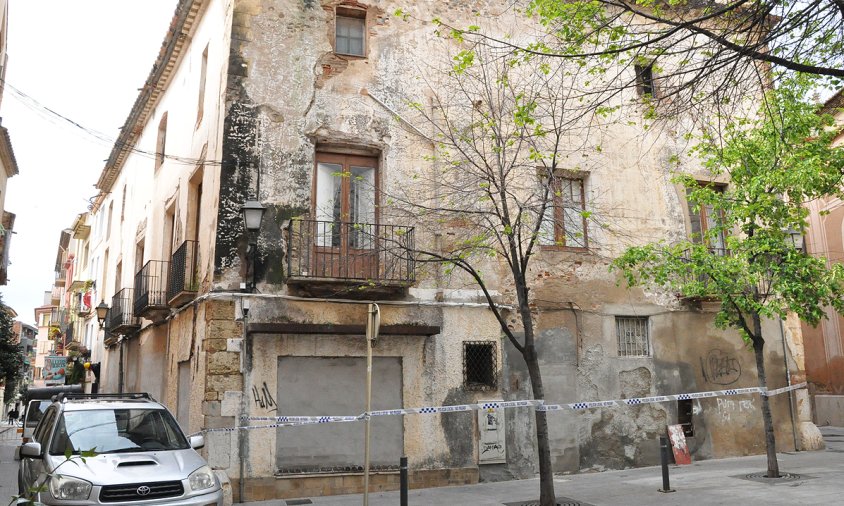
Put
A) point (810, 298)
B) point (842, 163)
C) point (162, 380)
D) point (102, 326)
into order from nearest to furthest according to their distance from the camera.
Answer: point (842, 163), point (810, 298), point (162, 380), point (102, 326)

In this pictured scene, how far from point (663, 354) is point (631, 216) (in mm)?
2971

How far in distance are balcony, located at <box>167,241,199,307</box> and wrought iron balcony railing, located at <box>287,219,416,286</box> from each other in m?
2.29

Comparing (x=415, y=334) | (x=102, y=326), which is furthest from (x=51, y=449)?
(x=102, y=326)

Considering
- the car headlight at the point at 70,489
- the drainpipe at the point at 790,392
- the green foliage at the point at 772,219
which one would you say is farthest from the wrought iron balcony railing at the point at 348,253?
the drainpipe at the point at 790,392

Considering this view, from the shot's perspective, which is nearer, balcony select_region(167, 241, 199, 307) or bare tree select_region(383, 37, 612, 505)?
bare tree select_region(383, 37, 612, 505)

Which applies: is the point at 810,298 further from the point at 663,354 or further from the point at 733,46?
the point at 733,46

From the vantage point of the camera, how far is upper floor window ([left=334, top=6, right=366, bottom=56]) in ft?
42.5

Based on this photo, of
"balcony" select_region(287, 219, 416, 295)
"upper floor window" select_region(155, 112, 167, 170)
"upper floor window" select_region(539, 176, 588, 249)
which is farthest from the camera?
"upper floor window" select_region(155, 112, 167, 170)

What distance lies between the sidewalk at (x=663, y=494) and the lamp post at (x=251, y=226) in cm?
361

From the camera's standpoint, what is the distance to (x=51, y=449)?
7648 mm

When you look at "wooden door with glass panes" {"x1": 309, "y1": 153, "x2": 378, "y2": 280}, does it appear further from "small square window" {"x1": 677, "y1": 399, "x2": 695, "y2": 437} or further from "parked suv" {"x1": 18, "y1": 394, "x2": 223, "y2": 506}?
"small square window" {"x1": 677, "y1": 399, "x2": 695, "y2": 437}

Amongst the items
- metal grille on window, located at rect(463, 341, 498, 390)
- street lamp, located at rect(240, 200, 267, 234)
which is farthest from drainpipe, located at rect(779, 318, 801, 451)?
street lamp, located at rect(240, 200, 267, 234)

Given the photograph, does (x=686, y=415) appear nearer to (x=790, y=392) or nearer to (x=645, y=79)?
(x=790, y=392)

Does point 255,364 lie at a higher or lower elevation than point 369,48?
lower
